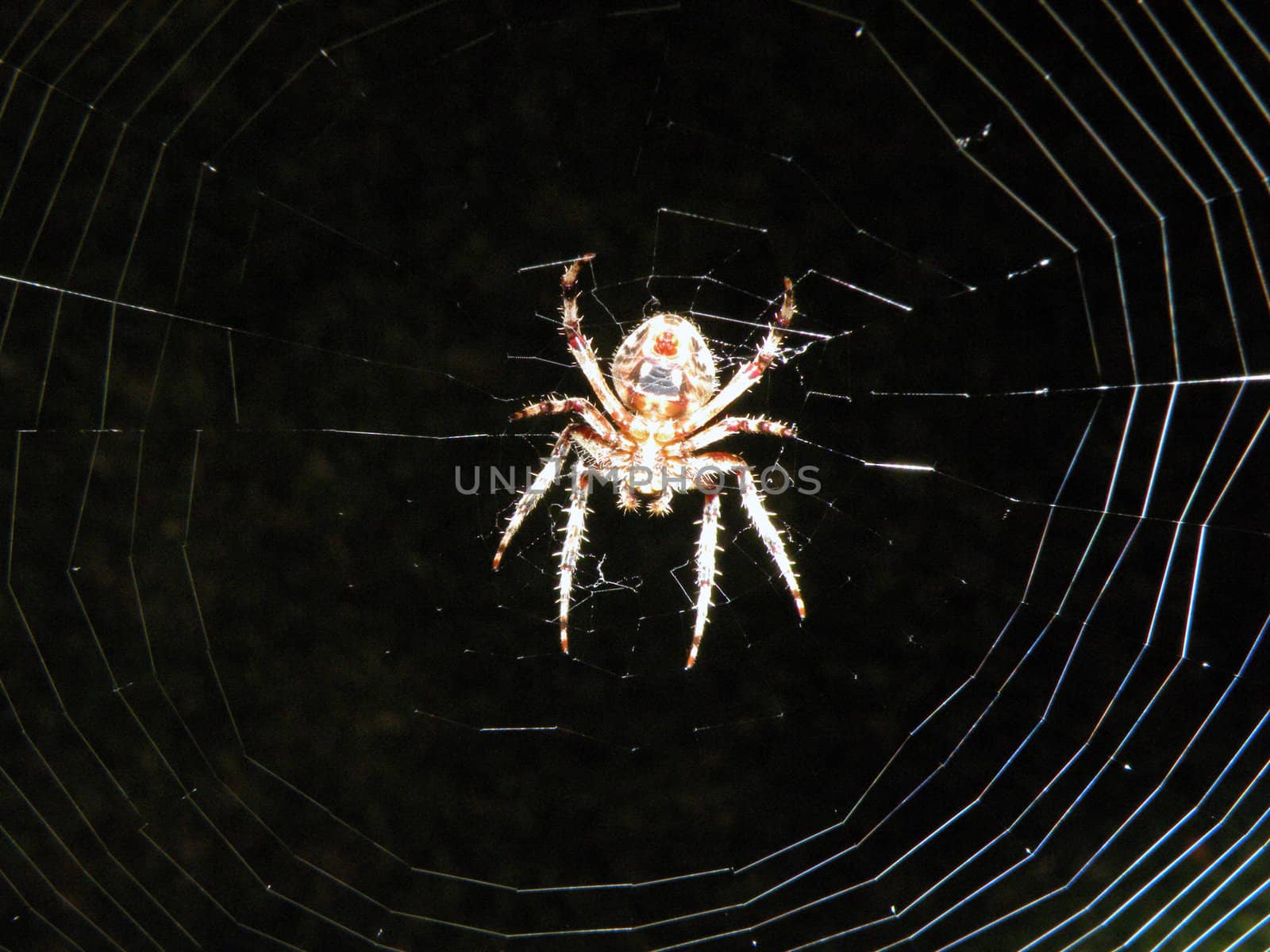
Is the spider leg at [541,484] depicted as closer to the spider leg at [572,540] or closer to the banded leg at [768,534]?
the spider leg at [572,540]

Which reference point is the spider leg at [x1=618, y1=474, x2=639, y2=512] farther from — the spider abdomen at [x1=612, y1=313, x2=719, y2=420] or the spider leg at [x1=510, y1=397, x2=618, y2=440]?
the spider abdomen at [x1=612, y1=313, x2=719, y2=420]

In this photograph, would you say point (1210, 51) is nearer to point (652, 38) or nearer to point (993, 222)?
point (993, 222)

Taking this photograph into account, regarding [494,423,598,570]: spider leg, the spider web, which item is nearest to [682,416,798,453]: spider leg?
the spider web

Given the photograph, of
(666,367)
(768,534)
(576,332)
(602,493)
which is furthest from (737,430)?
(602,493)

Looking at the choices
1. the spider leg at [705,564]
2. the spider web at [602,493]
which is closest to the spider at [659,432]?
the spider leg at [705,564]

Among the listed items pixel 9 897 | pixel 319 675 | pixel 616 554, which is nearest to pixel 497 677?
pixel 319 675
